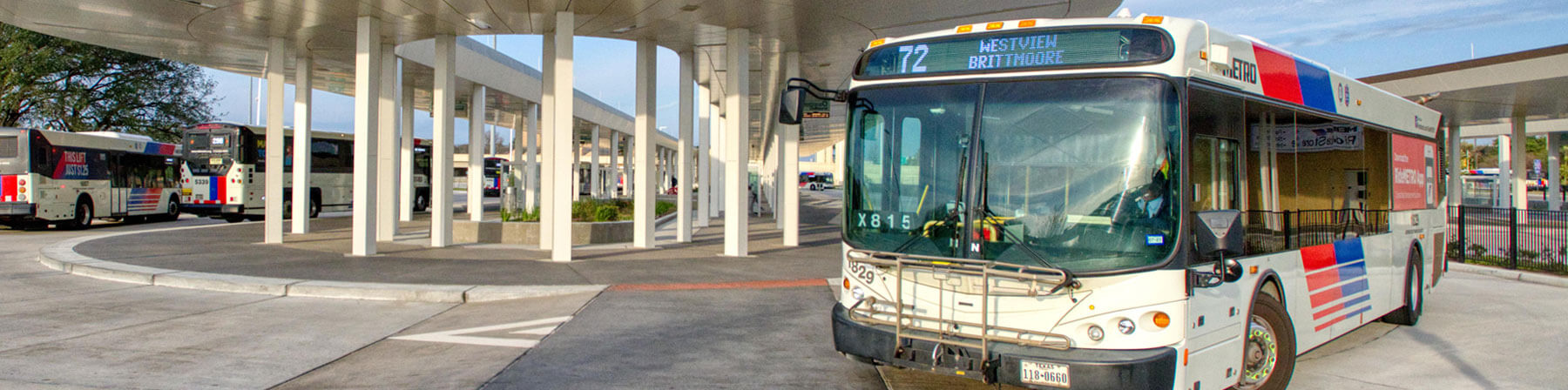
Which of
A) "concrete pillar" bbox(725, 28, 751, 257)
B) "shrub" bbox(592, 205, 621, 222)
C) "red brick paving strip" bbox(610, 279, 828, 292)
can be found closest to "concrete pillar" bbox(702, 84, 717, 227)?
"shrub" bbox(592, 205, 621, 222)

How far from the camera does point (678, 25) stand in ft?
53.2

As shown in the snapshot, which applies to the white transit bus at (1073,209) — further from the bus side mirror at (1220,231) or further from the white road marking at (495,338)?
the white road marking at (495,338)

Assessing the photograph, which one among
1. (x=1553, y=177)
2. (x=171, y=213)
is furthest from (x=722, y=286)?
(x=1553, y=177)

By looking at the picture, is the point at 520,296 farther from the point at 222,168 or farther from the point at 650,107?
the point at 222,168

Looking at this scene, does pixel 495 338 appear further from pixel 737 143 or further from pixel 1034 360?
pixel 737 143

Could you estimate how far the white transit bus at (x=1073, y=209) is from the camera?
4996 mm

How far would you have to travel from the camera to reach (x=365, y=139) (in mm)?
15383

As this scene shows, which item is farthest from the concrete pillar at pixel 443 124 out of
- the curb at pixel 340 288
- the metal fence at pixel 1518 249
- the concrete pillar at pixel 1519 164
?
the concrete pillar at pixel 1519 164

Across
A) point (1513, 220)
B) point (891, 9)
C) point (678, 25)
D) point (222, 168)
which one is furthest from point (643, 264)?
point (222, 168)

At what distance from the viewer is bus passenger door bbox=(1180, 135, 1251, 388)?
5.14 metres

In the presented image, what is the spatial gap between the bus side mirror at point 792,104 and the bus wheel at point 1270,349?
3153 millimetres

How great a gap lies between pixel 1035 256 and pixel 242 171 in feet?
92.4

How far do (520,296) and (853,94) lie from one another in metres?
6.25

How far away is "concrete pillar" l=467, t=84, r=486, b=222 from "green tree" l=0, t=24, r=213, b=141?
16235mm
